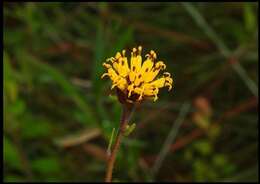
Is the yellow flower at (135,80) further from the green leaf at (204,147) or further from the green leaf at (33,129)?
the green leaf at (204,147)

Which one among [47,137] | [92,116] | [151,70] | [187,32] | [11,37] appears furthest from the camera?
[187,32]

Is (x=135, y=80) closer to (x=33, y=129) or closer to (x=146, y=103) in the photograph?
(x=33, y=129)

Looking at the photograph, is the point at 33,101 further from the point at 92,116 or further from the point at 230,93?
the point at 230,93

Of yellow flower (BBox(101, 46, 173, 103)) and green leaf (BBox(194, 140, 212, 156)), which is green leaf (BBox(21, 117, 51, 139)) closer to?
green leaf (BBox(194, 140, 212, 156))

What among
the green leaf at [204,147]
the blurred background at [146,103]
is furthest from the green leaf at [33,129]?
the green leaf at [204,147]

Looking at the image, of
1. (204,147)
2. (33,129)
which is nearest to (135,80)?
(33,129)

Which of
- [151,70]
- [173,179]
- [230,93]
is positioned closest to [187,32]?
[230,93]

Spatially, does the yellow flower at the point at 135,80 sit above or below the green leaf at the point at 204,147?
above

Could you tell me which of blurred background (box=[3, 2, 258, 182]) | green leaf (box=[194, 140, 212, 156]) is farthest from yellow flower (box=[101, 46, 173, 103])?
green leaf (box=[194, 140, 212, 156])
